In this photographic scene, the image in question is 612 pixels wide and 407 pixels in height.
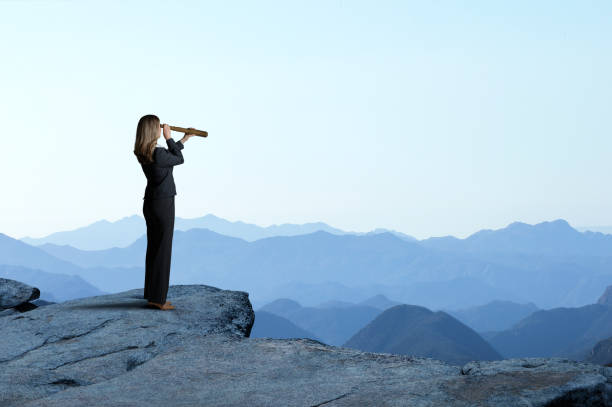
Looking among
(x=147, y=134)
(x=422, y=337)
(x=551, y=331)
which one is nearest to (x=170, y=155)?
(x=147, y=134)

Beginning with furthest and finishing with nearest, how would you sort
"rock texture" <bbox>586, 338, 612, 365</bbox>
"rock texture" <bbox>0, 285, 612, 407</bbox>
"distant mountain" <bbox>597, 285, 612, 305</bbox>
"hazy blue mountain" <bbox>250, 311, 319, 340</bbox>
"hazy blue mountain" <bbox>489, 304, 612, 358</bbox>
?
"hazy blue mountain" <bbox>250, 311, 319, 340</bbox>
"distant mountain" <bbox>597, 285, 612, 305</bbox>
"hazy blue mountain" <bbox>489, 304, 612, 358</bbox>
"rock texture" <bbox>586, 338, 612, 365</bbox>
"rock texture" <bbox>0, 285, 612, 407</bbox>

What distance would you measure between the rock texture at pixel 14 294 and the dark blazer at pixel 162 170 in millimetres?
4801

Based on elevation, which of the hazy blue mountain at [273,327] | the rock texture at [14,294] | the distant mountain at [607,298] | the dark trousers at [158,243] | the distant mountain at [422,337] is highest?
the dark trousers at [158,243]

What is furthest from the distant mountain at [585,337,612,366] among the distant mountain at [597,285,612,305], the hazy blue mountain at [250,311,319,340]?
the hazy blue mountain at [250,311,319,340]

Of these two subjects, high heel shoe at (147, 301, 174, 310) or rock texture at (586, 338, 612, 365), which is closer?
high heel shoe at (147, 301, 174, 310)

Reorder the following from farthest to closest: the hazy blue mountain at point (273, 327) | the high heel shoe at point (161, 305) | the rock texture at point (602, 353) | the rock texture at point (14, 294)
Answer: the hazy blue mountain at point (273, 327) → the rock texture at point (602, 353) → the rock texture at point (14, 294) → the high heel shoe at point (161, 305)

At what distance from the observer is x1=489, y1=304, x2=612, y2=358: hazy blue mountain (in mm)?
144125

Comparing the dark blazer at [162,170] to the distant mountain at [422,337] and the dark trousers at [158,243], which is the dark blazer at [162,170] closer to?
the dark trousers at [158,243]

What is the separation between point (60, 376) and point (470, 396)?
163 inches

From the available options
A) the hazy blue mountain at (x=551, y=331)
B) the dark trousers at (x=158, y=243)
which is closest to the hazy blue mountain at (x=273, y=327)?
the hazy blue mountain at (x=551, y=331)

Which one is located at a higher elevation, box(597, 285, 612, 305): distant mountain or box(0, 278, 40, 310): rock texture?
box(0, 278, 40, 310): rock texture

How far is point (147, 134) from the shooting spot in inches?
320

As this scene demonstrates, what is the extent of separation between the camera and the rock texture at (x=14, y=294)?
11.7m

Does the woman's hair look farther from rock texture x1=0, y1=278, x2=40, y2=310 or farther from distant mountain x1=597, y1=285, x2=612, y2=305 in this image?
distant mountain x1=597, y1=285, x2=612, y2=305
